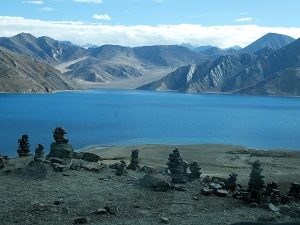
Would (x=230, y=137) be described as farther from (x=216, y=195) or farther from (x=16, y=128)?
(x=216, y=195)

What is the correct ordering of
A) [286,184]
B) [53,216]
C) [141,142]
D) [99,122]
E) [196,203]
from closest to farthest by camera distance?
[53,216]
[196,203]
[286,184]
[141,142]
[99,122]

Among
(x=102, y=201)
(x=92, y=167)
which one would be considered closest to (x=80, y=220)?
(x=102, y=201)

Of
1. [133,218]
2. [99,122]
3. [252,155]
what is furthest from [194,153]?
[99,122]

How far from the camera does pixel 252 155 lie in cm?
7194

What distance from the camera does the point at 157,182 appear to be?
1141 inches

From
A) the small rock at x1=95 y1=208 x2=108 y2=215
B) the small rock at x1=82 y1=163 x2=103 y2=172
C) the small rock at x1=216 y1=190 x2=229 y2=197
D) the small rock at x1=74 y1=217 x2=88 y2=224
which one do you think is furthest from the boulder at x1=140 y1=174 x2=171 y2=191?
the small rock at x1=74 y1=217 x2=88 y2=224

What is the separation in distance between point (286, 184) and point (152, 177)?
16.9 meters

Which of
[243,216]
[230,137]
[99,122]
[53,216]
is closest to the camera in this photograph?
[53,216]

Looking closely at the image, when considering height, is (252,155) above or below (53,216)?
below

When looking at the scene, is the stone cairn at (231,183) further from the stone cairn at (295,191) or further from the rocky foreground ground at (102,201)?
the stone cairn at (295,191)

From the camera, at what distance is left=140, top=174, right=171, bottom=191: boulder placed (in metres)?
28.8

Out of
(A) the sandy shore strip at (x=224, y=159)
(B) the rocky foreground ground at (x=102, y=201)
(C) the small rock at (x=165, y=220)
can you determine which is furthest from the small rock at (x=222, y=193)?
(A) the sandy shore strip at (x=224, y=159)

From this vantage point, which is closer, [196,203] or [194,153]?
[196,203]

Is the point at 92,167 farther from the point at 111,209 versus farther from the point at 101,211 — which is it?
the point at 101,211
